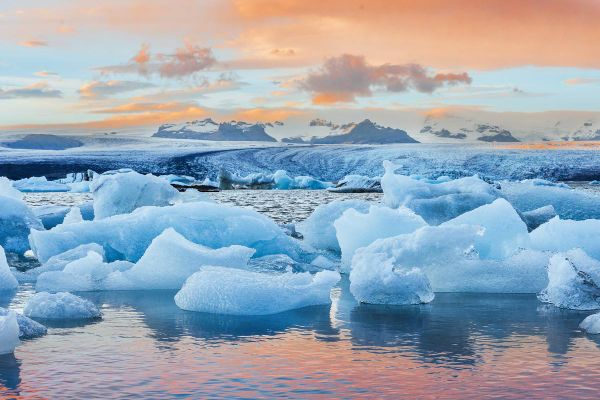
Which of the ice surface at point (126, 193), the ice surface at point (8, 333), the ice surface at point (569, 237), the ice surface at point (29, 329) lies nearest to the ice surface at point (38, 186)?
the ice surface at point (126, 193)

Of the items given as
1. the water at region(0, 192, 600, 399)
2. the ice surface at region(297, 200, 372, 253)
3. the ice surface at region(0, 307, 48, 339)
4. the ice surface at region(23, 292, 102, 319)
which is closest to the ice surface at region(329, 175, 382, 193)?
the ice surface at region(297, 200, 372, 253)

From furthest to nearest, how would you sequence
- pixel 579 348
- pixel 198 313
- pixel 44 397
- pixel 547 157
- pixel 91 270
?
1. pixel 547 157
2. pixel 91 270
3. pixel 198 313
4. pixel 579 348
5. pixel 44 397

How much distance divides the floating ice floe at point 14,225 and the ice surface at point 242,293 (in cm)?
572

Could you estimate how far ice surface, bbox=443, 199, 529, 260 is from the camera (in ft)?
32.3

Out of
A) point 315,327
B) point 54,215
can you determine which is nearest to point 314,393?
point 315,327

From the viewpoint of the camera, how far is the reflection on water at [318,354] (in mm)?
4969

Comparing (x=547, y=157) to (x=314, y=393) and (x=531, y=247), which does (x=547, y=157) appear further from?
(x=314, y=393)

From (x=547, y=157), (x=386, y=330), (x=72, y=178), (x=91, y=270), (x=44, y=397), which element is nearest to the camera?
(x=44, y=397)

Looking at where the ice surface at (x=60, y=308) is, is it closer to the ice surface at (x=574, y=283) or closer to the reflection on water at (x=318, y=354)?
the reflection on water at (x=318, y=354)

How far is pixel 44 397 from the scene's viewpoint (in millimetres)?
4777

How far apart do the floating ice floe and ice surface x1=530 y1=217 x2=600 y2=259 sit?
7.20 meters

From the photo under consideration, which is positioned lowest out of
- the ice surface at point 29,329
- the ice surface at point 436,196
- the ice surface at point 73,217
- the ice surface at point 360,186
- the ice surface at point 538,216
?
the ice surface at point 360,186

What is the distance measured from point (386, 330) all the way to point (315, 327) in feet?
1.85

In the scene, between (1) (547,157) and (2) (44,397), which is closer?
(2) (44,397)
